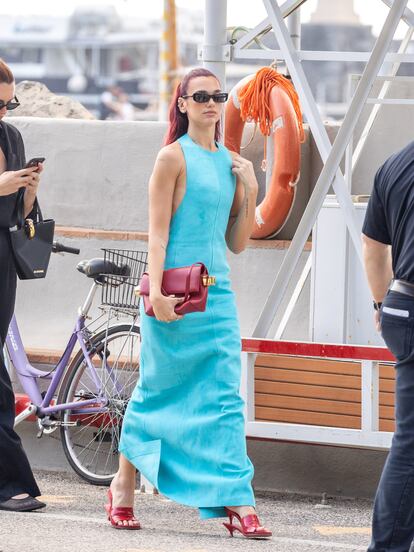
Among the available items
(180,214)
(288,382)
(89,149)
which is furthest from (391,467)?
(89,149)

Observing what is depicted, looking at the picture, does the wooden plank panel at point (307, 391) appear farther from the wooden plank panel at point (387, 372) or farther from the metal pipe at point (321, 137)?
the metal pipe at point (321, 137)

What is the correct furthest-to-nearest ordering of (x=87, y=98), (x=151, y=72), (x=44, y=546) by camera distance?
(x=151, y=72) → (x=87, y=98) → (x=44, y=546)

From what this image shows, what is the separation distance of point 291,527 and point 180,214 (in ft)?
4.78

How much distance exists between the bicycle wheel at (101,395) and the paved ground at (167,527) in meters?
0.23

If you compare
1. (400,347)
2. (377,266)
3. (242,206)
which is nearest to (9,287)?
(242,206)

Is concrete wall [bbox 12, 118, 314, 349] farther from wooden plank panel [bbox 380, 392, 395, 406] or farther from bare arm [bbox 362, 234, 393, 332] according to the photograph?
bare arm [bbox 362, 234, 393, 332]

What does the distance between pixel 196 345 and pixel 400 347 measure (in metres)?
1.20

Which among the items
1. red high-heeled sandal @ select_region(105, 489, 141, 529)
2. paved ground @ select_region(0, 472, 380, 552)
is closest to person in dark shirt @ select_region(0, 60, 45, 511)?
paved ground @ select_region(0, 472, 380, 552)

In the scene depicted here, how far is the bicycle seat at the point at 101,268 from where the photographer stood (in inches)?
273

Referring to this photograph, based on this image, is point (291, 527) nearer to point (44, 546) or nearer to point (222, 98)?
point (44, 546)

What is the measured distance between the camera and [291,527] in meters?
6.17

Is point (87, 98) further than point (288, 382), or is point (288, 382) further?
point (87, 98)

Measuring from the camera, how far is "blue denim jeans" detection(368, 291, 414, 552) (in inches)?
185

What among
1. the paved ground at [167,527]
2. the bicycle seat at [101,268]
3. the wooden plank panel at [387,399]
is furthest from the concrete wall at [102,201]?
the bicycle seat at [101,268]
